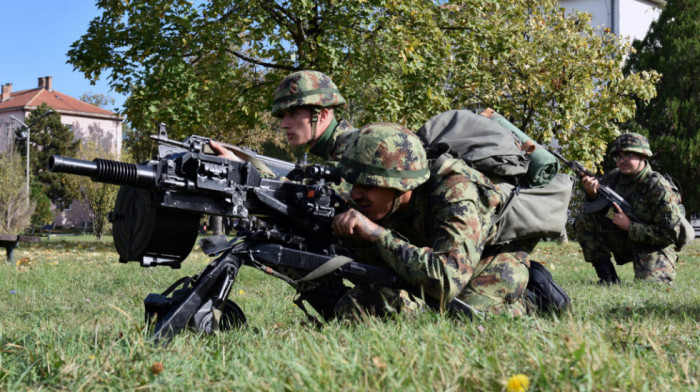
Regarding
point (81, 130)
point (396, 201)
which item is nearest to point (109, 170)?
point (396, 201)

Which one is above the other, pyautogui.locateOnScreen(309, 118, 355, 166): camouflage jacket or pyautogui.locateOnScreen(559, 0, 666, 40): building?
pyautogui.locateOnScreen(559, 0, 666, 40): building

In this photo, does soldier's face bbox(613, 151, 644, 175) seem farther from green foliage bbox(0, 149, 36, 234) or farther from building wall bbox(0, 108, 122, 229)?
building wall bbox(0, 108, 122, 229)

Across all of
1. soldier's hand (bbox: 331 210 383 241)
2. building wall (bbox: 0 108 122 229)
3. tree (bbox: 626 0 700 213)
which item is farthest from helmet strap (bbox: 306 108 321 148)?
building wall (bbox: 0 108 122 229)

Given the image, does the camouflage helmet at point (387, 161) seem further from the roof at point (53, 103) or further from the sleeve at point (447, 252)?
the roof at point (53, 103)

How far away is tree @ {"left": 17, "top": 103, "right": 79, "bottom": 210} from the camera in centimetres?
5044

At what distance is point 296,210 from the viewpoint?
12.5 feet

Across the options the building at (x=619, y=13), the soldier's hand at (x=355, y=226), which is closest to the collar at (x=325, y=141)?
the soldier's hand at (x=355, y=226)

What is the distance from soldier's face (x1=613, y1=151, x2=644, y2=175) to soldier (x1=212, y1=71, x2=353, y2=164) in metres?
4.60

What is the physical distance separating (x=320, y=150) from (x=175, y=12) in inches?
440

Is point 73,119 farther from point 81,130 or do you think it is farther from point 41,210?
point 41,210

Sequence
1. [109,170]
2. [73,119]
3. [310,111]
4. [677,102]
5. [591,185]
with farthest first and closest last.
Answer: [73,119] → [677,102] → [591,185] → [310,111] → [109,170]

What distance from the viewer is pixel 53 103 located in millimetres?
67188

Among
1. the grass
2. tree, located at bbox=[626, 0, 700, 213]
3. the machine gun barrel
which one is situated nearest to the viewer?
the grass

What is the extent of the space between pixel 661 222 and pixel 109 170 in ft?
23.0
